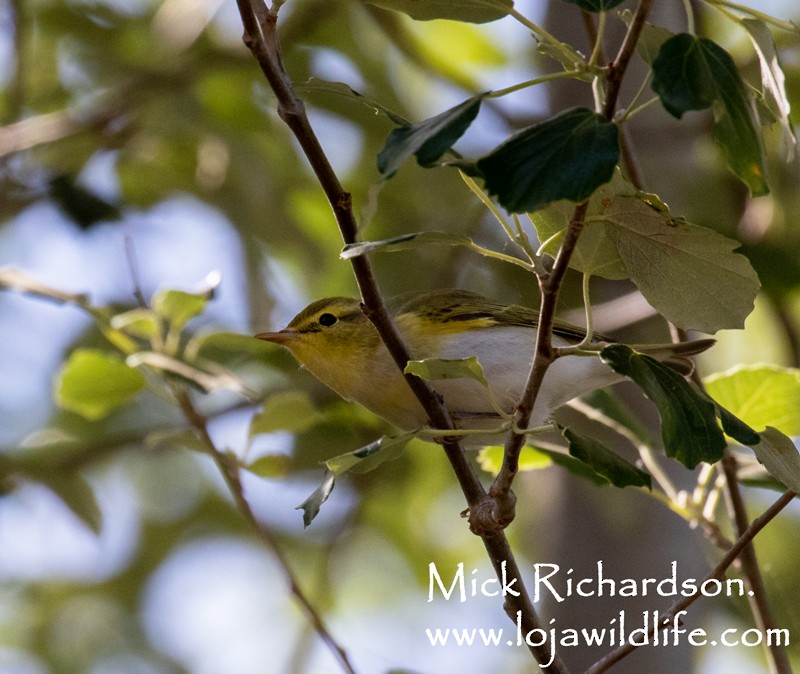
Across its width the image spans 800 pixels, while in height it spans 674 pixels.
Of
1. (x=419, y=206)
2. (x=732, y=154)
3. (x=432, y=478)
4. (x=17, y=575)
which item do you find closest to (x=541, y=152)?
(x=732, y=154)

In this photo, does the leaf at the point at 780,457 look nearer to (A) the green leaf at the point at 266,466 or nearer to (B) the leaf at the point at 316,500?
(B) the leaf at the point at 316,500

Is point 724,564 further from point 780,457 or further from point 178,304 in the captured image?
point 178,304

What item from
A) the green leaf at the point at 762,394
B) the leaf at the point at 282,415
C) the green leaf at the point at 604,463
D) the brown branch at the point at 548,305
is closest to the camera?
the brown branch at the point at 548,305

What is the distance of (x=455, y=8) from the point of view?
1.63 meters

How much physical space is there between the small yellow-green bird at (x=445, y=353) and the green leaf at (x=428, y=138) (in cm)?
132

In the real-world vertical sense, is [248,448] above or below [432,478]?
above

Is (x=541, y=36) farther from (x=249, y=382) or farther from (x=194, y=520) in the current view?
(x=194, y=520)

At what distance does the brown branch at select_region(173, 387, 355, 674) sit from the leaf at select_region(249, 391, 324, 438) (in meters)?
0.14

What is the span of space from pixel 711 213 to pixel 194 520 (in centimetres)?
331

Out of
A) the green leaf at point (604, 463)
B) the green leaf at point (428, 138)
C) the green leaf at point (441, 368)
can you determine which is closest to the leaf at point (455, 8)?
the green leaf at point (428, 138)

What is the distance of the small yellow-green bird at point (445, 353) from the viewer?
2.78 m

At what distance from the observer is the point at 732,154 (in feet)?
4.45

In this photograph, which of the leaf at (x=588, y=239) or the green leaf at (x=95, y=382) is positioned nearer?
the leaf at (x=588, y=239)

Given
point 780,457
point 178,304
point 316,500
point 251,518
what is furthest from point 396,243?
point 178,304
